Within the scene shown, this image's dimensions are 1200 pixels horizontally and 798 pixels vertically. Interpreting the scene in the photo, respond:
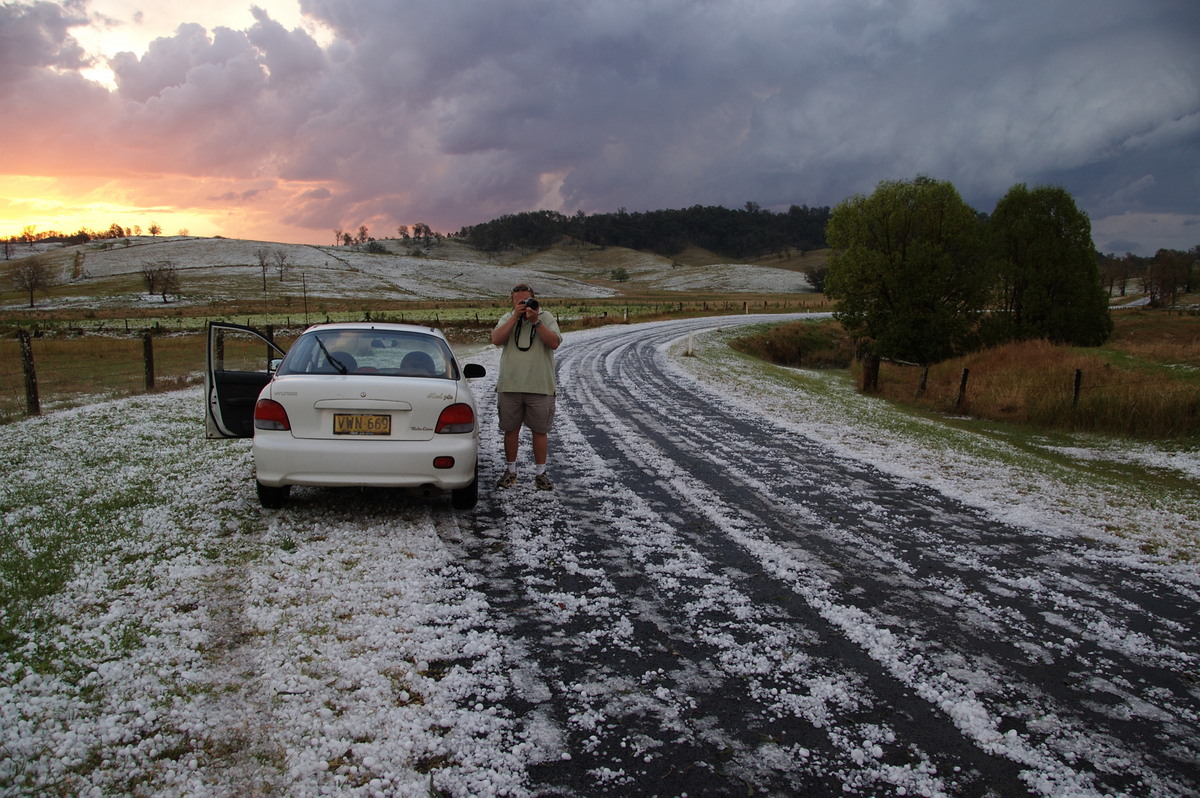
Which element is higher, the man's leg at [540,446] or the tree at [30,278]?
the tree at [30,278]

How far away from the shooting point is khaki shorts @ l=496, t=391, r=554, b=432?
265 inches

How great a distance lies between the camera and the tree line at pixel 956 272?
3186 cm

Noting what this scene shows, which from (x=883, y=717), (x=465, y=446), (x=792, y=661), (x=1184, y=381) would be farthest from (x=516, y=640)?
(x=1184, y=381)

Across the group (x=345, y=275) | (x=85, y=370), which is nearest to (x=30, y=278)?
(x=345, y=275)

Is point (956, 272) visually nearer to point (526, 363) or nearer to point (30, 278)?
point (526, 363)

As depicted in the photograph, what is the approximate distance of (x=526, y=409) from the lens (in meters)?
6.84

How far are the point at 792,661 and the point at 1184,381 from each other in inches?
611

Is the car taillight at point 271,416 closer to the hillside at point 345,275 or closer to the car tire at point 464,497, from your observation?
the car tire at point 464,497

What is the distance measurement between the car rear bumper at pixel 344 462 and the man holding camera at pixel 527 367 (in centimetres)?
131

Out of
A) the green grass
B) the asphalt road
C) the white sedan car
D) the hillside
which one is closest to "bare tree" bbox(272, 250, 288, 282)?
the hillside

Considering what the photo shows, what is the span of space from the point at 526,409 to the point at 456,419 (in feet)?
4.04

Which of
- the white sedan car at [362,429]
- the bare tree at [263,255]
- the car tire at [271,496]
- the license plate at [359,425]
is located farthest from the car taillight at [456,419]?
the bare tree at [263,255]

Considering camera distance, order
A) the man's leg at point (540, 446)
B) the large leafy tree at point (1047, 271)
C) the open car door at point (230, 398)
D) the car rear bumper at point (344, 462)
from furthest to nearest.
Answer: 1. the large leafy tree at point (1047, 271)
2. the man's leg at point (540, 446)
3. the open car door at point (230, 398)
4. the car rear bumper at point (344, 462)

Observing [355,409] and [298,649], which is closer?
[298,649]
